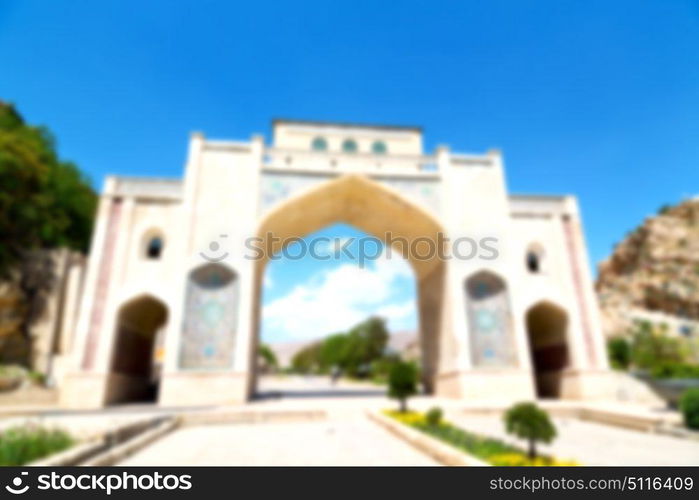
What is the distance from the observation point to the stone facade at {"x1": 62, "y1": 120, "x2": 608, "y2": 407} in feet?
38.3

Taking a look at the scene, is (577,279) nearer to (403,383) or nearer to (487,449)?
(403,383)

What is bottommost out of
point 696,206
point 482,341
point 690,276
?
point 482,341

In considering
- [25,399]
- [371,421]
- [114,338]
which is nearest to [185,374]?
[114,338]

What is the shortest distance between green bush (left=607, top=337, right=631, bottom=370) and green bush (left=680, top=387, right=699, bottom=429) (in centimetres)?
1306

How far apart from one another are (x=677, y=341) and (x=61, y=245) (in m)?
26.1

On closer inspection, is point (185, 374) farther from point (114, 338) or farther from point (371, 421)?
point (371, 421)

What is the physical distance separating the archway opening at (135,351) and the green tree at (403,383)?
7.92m

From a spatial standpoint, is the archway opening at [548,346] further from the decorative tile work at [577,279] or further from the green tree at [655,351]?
the green tree at [655,351]

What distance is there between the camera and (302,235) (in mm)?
15742

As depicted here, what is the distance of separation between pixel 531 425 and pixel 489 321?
9.27m

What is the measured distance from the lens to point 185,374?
37.0ft
